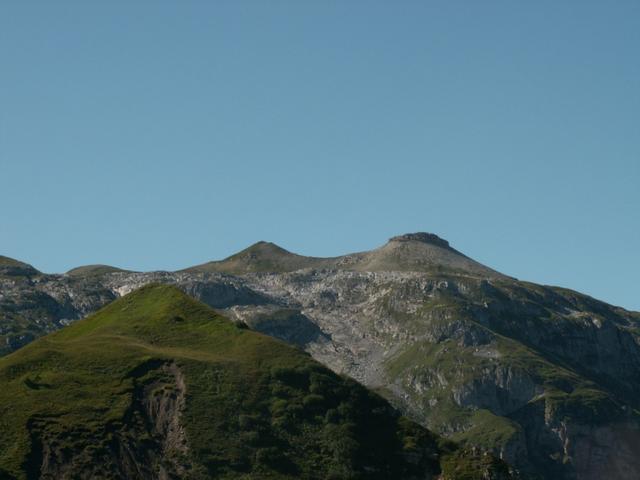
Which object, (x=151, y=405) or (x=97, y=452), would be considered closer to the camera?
(x=97, y=452)

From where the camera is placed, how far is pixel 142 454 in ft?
608

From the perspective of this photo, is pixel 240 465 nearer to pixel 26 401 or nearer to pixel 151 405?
pixel 151 405

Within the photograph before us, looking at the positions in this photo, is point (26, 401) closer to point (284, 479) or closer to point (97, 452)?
Result: point (97, 452)

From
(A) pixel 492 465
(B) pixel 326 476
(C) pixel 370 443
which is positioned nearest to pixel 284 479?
(B) pixel 326 476

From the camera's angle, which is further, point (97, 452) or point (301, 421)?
point (301, 421)

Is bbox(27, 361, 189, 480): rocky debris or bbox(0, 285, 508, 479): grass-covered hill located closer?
bbox(27, 361, 189, 480): rocky debris

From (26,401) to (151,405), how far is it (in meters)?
18.6

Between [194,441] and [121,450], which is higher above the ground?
[194,441]

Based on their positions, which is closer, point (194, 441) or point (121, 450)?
point (121, 450)

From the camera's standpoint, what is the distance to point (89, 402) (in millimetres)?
194500

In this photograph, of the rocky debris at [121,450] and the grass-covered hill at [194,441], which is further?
the grass-covered hill at [194,441]

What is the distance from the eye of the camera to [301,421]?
648ft

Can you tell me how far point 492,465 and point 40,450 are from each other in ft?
215

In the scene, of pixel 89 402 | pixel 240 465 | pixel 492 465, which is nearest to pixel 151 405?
pixel 89 402
